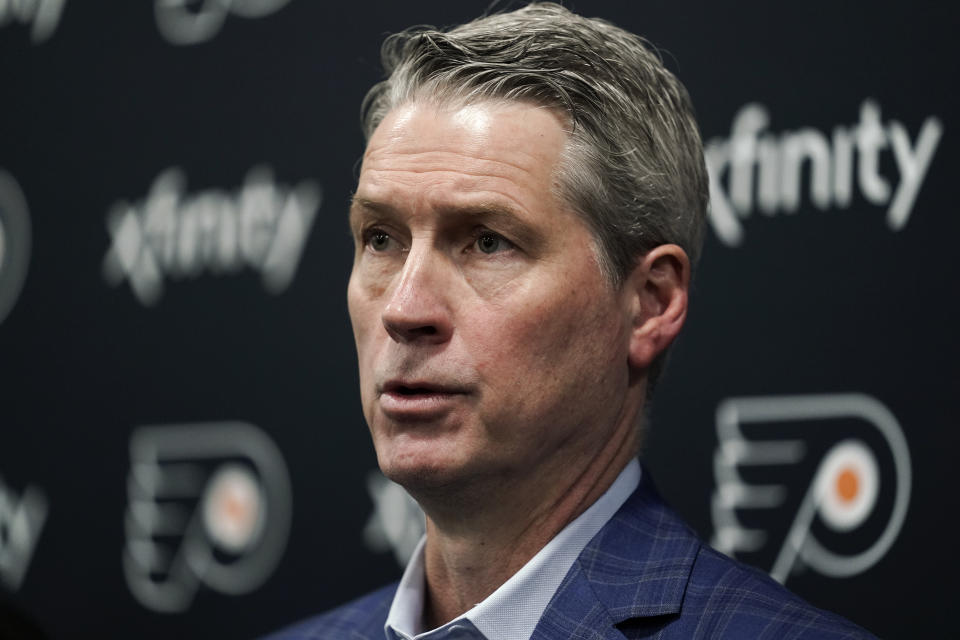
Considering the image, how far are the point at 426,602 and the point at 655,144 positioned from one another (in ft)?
2.37

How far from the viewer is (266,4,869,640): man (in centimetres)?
152

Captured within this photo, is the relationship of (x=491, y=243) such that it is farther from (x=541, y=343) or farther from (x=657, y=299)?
(x=657, y=299)

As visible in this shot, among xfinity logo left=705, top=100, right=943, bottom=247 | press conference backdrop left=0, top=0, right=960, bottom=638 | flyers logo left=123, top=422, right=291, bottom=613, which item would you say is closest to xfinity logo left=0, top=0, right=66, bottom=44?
press conference backdrop left=0, top=0, right=960, bottom=638

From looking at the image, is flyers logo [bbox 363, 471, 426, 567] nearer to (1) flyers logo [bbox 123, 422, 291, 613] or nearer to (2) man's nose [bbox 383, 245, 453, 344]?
(1) flyers logo [bbox 123, 422, 291, 613]

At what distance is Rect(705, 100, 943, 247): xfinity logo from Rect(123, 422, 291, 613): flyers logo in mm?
1038

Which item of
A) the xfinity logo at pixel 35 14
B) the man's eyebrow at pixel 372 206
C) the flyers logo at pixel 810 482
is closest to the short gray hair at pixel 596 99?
the man's eyebrow at pixel 372 206

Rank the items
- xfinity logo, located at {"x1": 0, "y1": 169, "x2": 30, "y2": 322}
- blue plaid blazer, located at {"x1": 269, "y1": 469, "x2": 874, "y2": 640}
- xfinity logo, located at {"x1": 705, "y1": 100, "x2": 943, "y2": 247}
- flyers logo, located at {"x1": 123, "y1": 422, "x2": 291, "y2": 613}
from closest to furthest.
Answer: blue plaid blazer, located at {"x1": 269, "y1": 469, "x2": 874, "y2": 640}, xfinity logo, located at {"x1": 705, "y1": 100, "x2": 943, "y2": 247}, flyers logo, located at {"x1": 123, "y1": 422, "x2": 291, "y2": 613}, xfinity logo, located at {"x1": 0, "y1": 169, "x2": 30, "y2": 322}

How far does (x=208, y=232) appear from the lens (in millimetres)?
2541

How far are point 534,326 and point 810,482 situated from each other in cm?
64

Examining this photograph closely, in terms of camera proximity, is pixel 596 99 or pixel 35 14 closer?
pixel 596 99

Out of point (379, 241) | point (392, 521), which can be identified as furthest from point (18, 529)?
point (379, 241)

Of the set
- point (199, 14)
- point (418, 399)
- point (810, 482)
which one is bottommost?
point (810, 482)

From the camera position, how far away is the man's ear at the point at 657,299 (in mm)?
1640

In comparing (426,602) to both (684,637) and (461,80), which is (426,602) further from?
(461,80)
